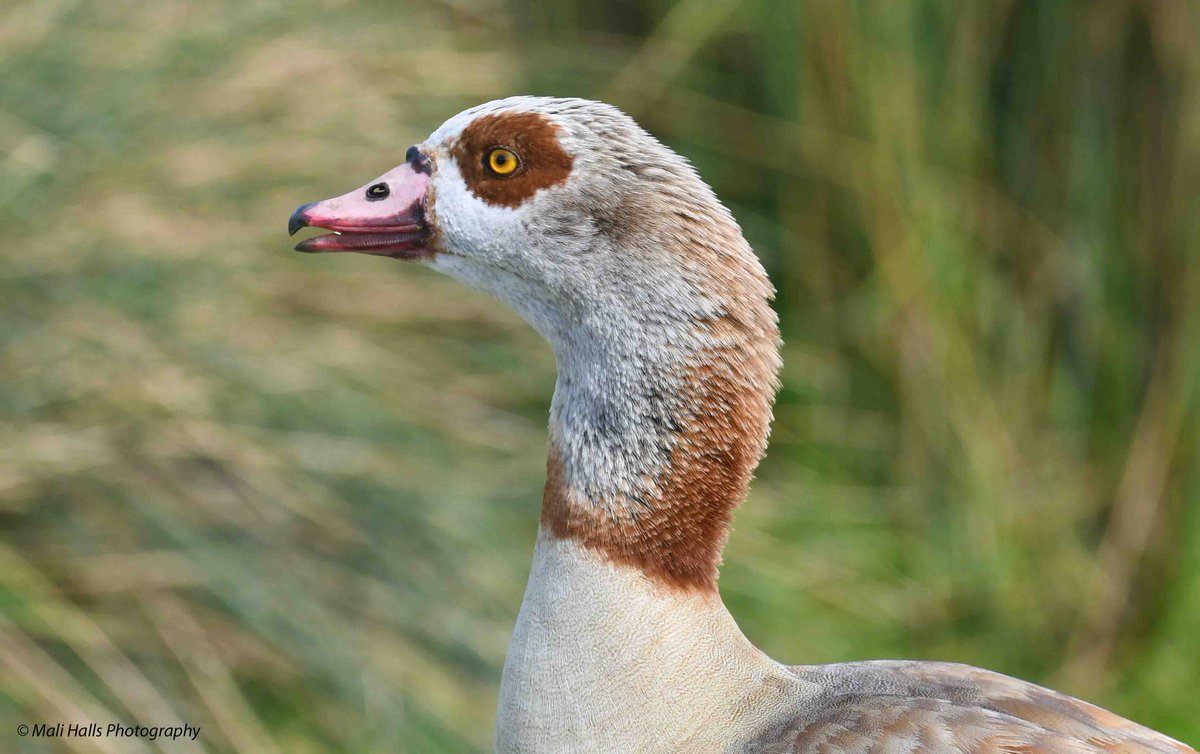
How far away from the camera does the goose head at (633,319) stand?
76.4 inches

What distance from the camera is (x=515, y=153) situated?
6.77 feet

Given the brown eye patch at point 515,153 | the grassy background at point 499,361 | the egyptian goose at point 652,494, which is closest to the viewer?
the egyptian goose at point 652,494

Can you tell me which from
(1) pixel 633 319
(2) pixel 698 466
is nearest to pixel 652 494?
(2) pixel 698 466

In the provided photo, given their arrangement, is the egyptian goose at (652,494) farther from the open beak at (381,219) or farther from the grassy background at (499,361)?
the grassy background at (499,361)

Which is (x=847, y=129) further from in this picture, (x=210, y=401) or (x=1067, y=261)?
(x=210, y=401)

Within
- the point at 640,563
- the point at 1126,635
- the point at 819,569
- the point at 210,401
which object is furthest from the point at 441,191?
the point at 1126,635

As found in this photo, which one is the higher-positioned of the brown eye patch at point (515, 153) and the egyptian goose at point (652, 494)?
the brown eye patch at point (515, 153)

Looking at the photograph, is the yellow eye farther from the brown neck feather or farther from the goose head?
the brown neck feather

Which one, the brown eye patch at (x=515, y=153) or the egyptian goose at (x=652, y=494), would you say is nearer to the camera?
the egyptian goose at (x=652, y=494)

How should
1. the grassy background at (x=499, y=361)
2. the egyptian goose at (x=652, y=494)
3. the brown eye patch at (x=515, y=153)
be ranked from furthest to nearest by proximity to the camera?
the grassy background at (x=499, y=361), the brown eye patch at (x=515, y=153), the egyptian goose at (x=652, y=494)

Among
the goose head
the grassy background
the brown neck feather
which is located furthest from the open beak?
the grassy background

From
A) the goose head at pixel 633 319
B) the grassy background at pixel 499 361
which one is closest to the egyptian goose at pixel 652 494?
the goose head at pixel 633 319

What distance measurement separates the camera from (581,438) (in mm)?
1977

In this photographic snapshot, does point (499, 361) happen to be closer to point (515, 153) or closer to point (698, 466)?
point (515, 153)
